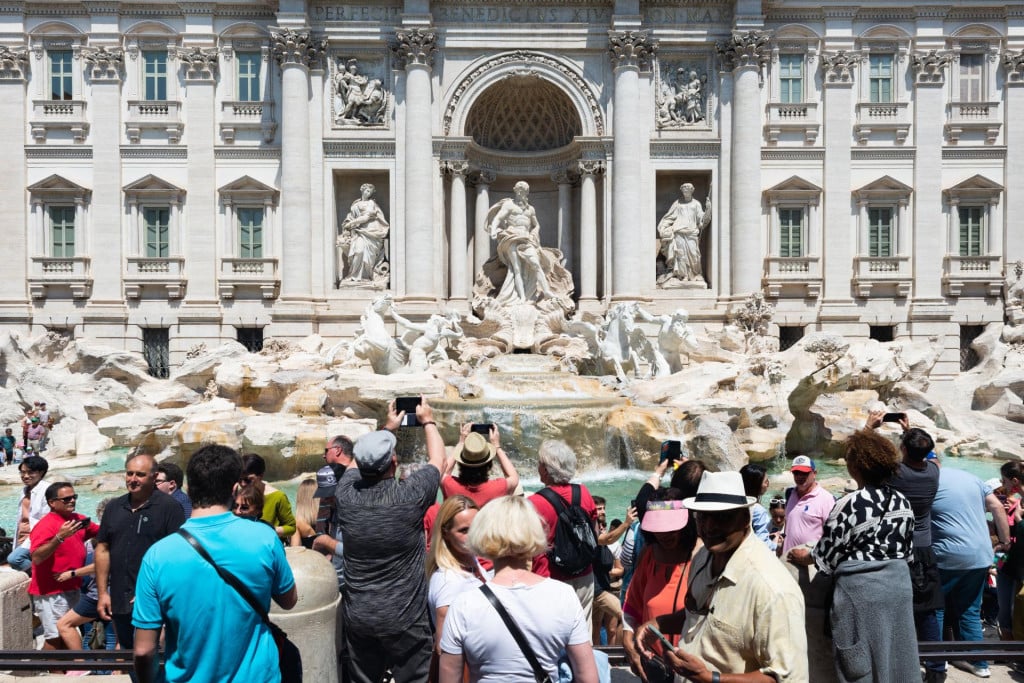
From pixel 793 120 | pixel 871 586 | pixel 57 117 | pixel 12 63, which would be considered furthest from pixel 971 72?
pixel 12 63

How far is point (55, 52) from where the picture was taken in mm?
22109

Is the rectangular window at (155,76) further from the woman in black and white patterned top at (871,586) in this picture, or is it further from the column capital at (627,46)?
the woman in black and white patterned top at (871,586)

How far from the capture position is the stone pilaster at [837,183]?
22.4 m

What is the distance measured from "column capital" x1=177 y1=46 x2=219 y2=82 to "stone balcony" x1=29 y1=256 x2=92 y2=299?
20.3ft

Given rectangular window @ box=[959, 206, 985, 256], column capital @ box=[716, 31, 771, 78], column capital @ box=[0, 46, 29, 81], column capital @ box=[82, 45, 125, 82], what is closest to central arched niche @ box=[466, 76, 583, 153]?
column capital @ box=[716, 31, 771, 78]

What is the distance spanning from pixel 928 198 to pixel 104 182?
24206mm

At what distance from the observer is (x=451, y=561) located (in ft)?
11.6

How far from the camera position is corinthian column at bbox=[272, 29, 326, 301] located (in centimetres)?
2141

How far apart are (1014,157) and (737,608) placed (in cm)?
2511

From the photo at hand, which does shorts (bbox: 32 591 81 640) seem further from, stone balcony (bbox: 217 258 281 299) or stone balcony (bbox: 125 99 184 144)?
stone balcony (bbox: 125 99 184 144)

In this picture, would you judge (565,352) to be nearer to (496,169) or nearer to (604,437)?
(604,437)

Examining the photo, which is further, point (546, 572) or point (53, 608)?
point (53, 608)

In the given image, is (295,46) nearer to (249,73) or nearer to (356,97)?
(249,73)

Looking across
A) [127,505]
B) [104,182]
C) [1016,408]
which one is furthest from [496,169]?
[127,505]
